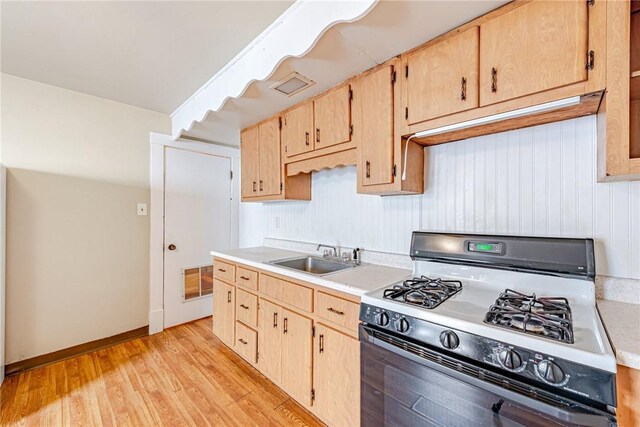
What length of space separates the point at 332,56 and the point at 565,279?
1.58 m

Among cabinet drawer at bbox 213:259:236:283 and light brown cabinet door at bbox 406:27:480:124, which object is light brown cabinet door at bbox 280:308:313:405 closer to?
cabinet drawer at bbox 213:259:236:283

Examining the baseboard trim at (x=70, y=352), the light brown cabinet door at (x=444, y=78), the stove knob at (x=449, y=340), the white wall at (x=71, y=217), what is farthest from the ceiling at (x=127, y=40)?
the baseboard trim at (x=70, y=352)

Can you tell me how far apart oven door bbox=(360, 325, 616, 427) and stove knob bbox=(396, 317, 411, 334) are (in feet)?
0.14

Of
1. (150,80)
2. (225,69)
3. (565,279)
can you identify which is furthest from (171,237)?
(565,279)

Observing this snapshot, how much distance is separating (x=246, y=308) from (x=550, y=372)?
1931mm

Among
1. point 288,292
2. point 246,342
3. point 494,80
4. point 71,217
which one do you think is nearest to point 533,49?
point 494,80

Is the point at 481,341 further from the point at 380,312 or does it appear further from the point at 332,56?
the point at 332,56

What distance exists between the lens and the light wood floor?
1.71 metres

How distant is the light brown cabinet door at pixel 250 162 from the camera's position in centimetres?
261

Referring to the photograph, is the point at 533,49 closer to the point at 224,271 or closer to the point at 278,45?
the point at 278,45

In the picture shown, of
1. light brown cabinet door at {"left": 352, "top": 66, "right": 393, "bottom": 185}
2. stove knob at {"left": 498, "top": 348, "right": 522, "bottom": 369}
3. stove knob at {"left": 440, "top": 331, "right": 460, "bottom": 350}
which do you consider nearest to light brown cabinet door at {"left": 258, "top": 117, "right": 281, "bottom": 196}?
light brown cabinet door at {"left": 352, "top": 66, "right": 393, "bottom": 185}

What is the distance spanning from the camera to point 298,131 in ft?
7.03

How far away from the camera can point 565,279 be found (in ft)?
3.92

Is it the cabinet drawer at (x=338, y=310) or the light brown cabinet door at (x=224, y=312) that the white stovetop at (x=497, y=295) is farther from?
the light brown cabinet door at (x=224, y=312)
